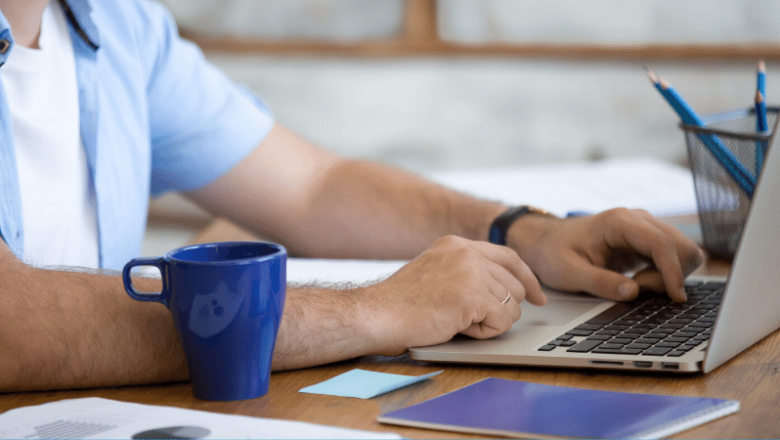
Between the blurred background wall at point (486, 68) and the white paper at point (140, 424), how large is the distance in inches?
60.3

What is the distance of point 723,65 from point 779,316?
1.29 meters

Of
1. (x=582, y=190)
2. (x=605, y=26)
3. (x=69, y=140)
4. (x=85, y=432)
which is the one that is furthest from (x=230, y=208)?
(x=605, y=26)

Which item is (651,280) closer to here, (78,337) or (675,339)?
(675,339)

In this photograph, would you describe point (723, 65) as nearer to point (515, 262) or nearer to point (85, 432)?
point (515, 262)

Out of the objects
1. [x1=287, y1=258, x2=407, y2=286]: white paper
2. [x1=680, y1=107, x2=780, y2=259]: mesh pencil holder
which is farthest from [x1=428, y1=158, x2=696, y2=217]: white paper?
[x1=287, y1=258, x2=407, y2=286]: white paper

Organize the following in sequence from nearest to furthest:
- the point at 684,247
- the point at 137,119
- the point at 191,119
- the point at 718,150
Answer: the point at 684,247 < the point at 718,150 < the point at 137,119 < the point at 191,119

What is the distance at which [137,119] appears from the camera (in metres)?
1.14

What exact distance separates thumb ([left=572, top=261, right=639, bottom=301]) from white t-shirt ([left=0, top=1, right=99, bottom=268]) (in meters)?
0.61

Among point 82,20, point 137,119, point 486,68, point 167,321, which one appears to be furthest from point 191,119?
point 486,68

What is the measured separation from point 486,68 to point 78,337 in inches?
66.2

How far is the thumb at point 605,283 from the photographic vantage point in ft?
2.66

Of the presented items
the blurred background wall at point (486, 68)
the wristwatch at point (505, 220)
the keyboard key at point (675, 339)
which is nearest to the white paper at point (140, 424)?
the keyboard key at point (675, 339)

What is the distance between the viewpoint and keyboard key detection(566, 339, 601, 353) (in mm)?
644

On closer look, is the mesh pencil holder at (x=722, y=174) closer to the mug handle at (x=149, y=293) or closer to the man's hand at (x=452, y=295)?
the man's hand at (x=452, y=295)
